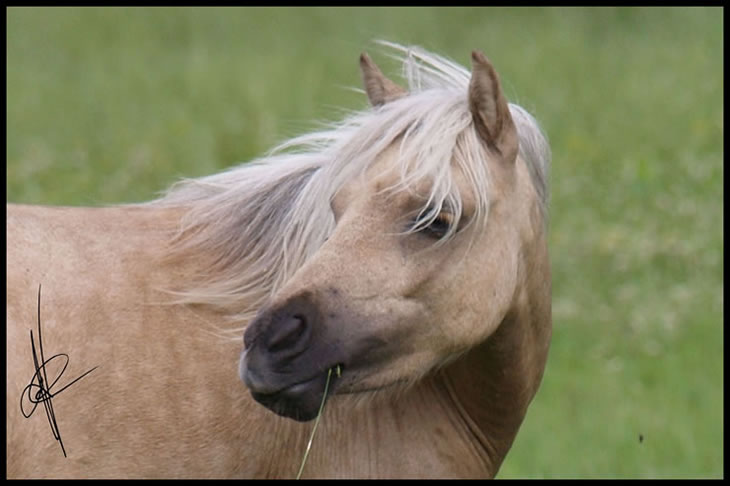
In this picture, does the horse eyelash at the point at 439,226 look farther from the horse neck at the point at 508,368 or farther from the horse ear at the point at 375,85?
the horse ear at the point at 375,85

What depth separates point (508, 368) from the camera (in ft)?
14.1

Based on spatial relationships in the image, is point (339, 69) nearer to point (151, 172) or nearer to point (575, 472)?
point (151, 172)

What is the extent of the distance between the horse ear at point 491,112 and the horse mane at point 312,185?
0.05 metres

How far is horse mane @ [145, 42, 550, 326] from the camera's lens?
3.89 meters

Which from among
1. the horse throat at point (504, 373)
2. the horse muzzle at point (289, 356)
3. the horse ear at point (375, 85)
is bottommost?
the horse throat at point (504, 373)

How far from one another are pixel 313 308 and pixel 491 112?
95cm

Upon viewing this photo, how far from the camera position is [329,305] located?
3.61m

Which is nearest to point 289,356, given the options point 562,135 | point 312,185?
point 312,185

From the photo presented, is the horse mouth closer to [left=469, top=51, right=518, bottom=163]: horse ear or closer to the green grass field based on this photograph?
[left=469, top=51, right=518, bottom=163]: horse ear

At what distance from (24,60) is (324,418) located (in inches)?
488

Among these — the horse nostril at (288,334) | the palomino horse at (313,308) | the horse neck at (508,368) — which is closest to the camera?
the horse nostril at (288,334)

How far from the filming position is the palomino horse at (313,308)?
3.72m
